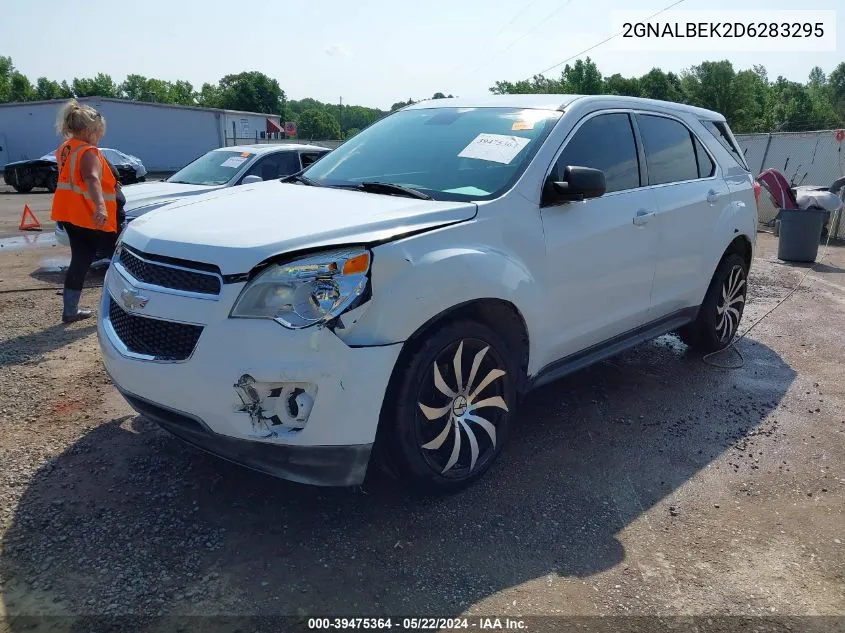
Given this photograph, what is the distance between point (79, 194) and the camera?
5762 mm

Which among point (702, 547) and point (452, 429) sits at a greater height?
point (452, 429)

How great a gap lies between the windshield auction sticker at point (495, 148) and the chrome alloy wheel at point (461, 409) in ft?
3.56

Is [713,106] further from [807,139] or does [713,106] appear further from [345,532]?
[345,532]

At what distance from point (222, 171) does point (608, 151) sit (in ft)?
19.4

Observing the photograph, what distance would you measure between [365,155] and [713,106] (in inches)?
2508

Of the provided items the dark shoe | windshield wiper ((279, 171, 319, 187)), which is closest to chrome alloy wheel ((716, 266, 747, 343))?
windshield wiper ((279, 171, 319, 187))

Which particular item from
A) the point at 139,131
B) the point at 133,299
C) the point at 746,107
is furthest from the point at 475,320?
the point at 746,107

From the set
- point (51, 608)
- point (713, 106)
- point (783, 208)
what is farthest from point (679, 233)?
point (713, 106)

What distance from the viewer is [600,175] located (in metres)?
3.45

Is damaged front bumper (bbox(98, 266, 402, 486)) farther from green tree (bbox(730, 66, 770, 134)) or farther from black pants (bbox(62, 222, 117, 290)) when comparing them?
green tree (bbox(730, 66, 770, 134))

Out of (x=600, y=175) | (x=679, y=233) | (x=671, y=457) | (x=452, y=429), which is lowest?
(x=671, y=457)

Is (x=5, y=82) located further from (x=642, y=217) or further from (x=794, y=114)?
(x=642, y=217)

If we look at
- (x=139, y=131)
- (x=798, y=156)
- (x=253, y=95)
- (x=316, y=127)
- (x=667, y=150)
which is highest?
(x=253, y=95)

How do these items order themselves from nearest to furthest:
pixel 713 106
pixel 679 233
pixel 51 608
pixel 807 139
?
pixel 51 608 < pixel 679 233 < pixel 807 139 < pixel 713 106
